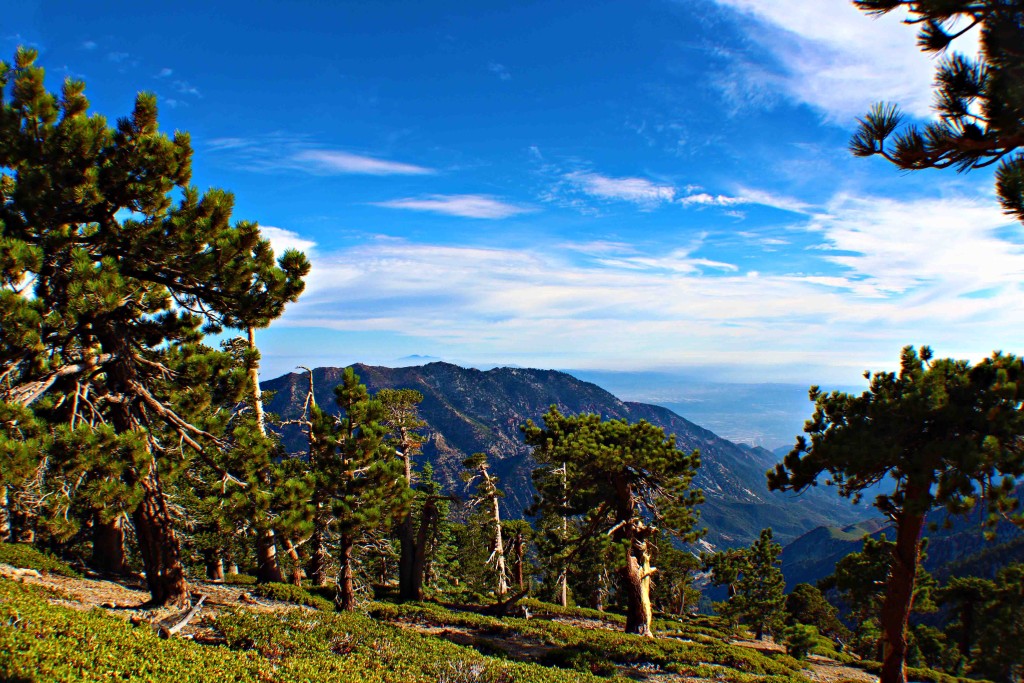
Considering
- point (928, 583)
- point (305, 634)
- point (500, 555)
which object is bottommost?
point (928, 583)

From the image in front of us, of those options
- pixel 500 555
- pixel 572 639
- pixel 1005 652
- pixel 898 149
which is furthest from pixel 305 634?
pixel 1005 652

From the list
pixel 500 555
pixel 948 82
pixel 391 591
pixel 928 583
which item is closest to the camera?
pixel 948 82

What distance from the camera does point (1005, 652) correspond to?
95.3 ft

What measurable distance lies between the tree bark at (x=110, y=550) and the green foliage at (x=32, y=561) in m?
1.63

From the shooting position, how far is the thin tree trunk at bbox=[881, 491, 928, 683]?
12.1 m

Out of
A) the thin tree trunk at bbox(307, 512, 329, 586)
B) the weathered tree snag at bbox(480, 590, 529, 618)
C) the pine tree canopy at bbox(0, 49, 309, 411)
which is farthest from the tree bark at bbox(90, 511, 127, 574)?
the weathered tree snag at bbox(480, 590, 529, 618)

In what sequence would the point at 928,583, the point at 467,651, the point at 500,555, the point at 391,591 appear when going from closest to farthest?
1. the point at 467,651
2. the point at 391,591
3. the point at 500,555
4. the point at 928,583

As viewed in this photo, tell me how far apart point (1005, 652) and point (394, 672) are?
38178 mm

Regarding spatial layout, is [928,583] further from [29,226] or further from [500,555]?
[29,226]

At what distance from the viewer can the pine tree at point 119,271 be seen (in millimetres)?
8406

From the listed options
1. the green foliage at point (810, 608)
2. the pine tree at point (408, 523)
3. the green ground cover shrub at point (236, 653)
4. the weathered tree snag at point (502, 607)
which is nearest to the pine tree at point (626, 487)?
the weathered tree snag at point (502, 607)

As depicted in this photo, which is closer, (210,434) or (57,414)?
(57,414)

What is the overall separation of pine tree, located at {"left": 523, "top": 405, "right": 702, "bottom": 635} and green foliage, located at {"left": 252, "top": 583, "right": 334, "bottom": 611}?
8054 millimetres

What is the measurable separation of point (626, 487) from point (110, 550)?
1877cm
